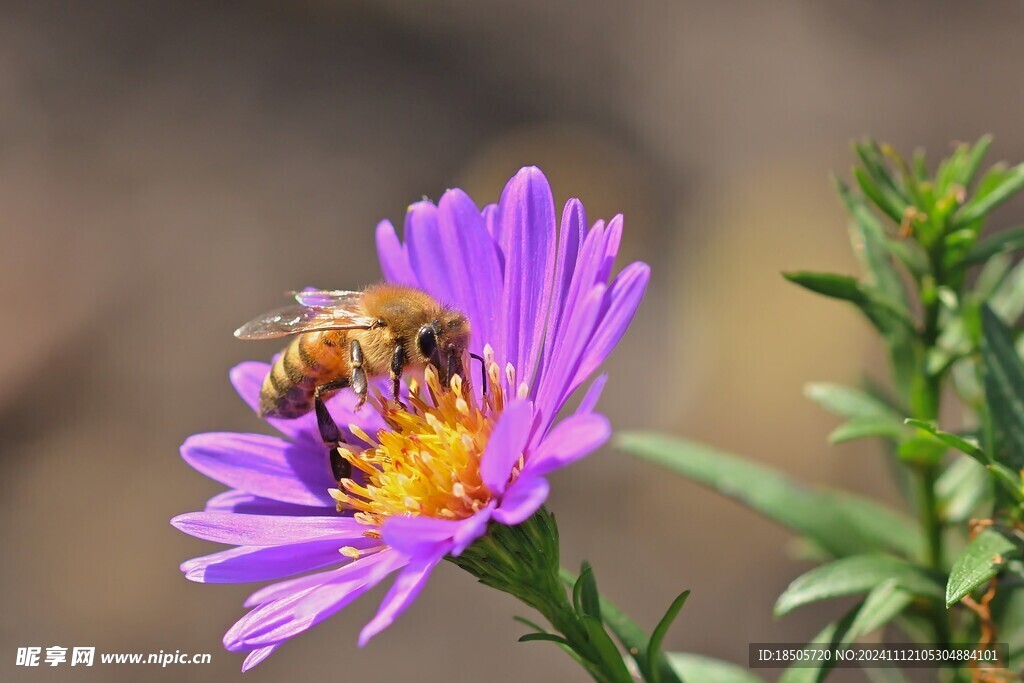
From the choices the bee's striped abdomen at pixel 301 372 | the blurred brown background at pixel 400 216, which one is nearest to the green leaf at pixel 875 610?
the bee's striped abdomen at pixel 301 372

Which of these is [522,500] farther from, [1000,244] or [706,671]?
[1000,244]

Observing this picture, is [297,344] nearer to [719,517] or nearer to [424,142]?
[719,517]

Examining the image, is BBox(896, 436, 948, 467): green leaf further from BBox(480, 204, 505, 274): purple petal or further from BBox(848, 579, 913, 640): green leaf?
BBox(480, 204, 505, 274): purple petal

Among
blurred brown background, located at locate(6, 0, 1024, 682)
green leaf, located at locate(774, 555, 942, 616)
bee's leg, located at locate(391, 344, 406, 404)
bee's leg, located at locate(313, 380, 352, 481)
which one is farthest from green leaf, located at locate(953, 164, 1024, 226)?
blurred brown background, located at locate(6, 0, 1024, 682)

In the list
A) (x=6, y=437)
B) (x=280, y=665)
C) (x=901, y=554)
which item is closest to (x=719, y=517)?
(x=280, y=665)

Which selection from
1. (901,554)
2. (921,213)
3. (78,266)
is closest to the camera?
(921,213)

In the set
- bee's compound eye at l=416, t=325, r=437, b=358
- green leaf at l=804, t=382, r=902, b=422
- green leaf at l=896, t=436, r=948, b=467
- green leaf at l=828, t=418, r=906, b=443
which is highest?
bee's compound eye at l=416, t=325, r=437, b=358

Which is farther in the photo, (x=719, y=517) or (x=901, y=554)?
(x=719, y=517)
